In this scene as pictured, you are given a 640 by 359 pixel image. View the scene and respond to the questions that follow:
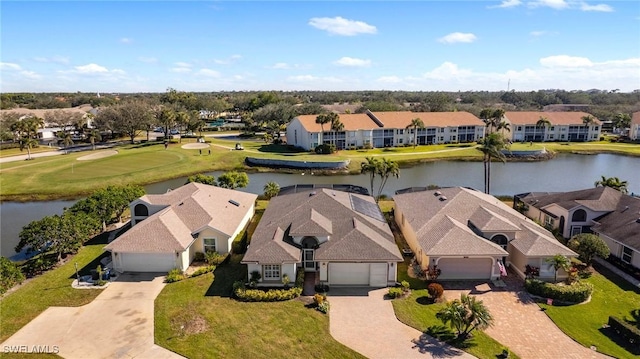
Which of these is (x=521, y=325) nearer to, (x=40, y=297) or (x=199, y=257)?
(x=199, y=257)

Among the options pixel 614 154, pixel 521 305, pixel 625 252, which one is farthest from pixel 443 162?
pixel 521 305

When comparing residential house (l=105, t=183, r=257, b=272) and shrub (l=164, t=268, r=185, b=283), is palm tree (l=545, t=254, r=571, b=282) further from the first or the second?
shrub (l=164, t=268, r=185, b=283)

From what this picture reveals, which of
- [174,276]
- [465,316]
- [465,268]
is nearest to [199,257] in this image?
[174,276]

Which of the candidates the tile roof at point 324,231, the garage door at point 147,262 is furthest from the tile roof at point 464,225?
the garage door at point 147,262

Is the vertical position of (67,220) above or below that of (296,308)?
above

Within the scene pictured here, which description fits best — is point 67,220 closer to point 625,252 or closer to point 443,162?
point 625,252
